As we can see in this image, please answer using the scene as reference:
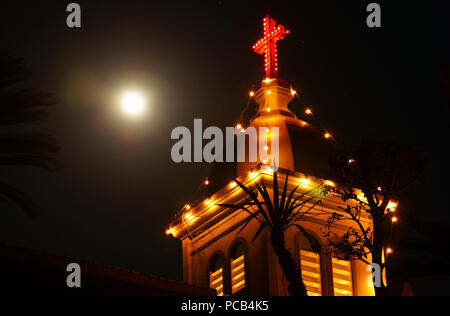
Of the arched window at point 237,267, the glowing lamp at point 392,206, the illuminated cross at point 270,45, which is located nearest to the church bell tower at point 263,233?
the arched window at point 237,267

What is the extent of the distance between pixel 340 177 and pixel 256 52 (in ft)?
23.9

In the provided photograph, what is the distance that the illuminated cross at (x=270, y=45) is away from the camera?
3159 cm

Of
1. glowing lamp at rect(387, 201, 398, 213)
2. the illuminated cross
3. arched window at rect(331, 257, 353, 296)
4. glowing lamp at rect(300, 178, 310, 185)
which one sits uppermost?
the illuminated cross

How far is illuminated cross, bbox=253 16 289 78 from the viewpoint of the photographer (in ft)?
104

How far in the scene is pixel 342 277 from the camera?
28.3 m

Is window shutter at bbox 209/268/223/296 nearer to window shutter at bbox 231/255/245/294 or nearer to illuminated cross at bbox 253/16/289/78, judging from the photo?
window shutter at bbox 231/255/245/294

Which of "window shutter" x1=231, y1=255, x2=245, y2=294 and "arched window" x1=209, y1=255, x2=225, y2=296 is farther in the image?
"arched window" x1=209, y1=255, x2=225, y2=296

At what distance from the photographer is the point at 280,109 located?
3067 centimetres

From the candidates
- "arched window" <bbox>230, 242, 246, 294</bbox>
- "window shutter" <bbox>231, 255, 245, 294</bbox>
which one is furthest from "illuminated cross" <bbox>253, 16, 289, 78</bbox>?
"window shutter" <bbox>231, 255, 245, 294</bbox>

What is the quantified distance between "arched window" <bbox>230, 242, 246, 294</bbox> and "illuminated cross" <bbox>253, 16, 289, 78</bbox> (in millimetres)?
6081

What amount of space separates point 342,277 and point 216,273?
3.72 metres

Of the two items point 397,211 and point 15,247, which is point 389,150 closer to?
point 397,211

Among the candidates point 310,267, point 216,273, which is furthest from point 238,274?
point 310,267

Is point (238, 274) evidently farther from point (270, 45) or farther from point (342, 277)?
point (270, 45)
